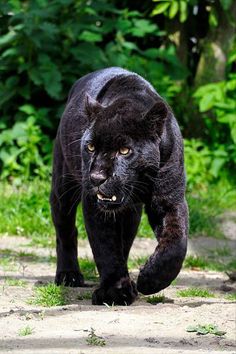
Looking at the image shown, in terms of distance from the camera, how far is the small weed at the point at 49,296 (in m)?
5.67

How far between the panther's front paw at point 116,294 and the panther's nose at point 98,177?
2.70ft

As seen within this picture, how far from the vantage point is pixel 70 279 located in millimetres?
6488

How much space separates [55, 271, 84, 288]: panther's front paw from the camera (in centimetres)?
647

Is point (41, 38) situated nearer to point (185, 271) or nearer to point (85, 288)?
point (185, 271)

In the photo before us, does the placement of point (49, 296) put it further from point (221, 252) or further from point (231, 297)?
point (221, 252)

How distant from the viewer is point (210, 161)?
10.7 metres

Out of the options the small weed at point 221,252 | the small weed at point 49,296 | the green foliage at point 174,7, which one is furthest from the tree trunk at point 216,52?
the small weed at point 49,296

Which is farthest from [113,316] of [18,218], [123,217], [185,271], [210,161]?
[210,161]

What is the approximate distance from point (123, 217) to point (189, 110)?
5533 millimetres

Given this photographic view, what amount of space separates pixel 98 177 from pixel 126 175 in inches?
7.3

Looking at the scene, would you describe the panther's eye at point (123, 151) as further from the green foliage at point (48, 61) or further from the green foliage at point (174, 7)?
the green foliage at point (174, 7)

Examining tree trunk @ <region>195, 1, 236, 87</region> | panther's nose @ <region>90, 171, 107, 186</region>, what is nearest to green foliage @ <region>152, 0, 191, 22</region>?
tree trunk @ <region>195, 1, 236, 87</region>

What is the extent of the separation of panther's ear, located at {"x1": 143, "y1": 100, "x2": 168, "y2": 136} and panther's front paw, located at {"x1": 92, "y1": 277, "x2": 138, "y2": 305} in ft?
3.28

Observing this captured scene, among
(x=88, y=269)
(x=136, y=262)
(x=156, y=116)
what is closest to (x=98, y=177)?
(x=156, y=116)
